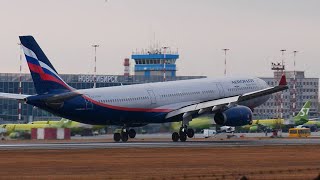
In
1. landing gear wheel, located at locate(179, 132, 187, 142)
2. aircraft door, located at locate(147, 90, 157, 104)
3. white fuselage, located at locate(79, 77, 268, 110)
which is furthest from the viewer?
aircraft door, located at locate(147, 90, 157, 104)

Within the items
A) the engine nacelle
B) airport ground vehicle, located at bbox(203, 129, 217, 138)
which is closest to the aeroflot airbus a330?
the engine nacelle

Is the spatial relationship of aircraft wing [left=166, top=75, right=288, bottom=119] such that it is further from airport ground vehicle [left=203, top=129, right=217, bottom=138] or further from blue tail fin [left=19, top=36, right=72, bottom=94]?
airport ground vehicle [left=203, top=129, right=217, bottom=138]

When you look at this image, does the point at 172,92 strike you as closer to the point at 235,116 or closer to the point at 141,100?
the point at 141,100

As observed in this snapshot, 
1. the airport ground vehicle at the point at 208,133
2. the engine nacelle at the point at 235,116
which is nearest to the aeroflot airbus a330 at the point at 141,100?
the engine nacelle at the point at 235,116

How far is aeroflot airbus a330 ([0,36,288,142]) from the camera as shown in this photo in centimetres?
8888

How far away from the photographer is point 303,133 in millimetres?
130750

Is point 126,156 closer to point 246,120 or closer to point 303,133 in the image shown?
point 246,120

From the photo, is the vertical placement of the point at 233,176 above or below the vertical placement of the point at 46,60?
below

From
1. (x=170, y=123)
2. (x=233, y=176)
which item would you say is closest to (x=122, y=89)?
(x=170, y=123)

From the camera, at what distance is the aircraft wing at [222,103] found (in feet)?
306

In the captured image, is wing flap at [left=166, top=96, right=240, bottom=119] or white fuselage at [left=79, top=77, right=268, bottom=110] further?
wing flap at [left=166, top=96, right=240, bottom=119]

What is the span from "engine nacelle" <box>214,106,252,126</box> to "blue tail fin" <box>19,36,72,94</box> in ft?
53.6

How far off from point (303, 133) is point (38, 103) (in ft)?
176

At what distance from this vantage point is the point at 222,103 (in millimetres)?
93438
